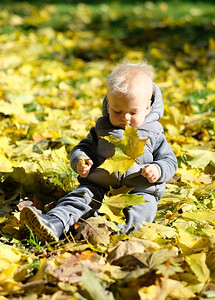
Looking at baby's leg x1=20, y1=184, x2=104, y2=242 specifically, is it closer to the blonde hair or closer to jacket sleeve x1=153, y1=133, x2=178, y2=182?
jacket sleeve x1=153, y1=133, x2=178, y2=182

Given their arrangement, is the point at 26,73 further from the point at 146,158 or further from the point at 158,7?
the point at 158,7

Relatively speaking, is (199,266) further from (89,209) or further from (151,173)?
(89,209)

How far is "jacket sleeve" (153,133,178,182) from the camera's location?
2.27 m

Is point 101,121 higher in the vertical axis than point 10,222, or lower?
higher

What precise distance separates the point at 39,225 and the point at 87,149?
0.59 metres

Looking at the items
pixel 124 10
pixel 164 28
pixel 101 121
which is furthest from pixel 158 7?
pixel 101 121

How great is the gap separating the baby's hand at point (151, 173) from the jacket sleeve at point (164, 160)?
0.04 metres

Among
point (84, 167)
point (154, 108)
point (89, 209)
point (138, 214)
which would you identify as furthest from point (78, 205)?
point (154, 108)

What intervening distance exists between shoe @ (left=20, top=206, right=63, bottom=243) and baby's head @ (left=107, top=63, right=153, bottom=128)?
63cm

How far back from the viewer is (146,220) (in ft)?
7.48

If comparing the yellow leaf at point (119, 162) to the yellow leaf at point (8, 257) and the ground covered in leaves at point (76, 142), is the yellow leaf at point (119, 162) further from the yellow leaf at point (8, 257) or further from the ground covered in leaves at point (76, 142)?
the yellow leaf at point (8, 257)

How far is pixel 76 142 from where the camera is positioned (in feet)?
10.9

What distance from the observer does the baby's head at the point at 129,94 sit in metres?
2.24

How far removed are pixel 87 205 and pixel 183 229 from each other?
1.61 feet
